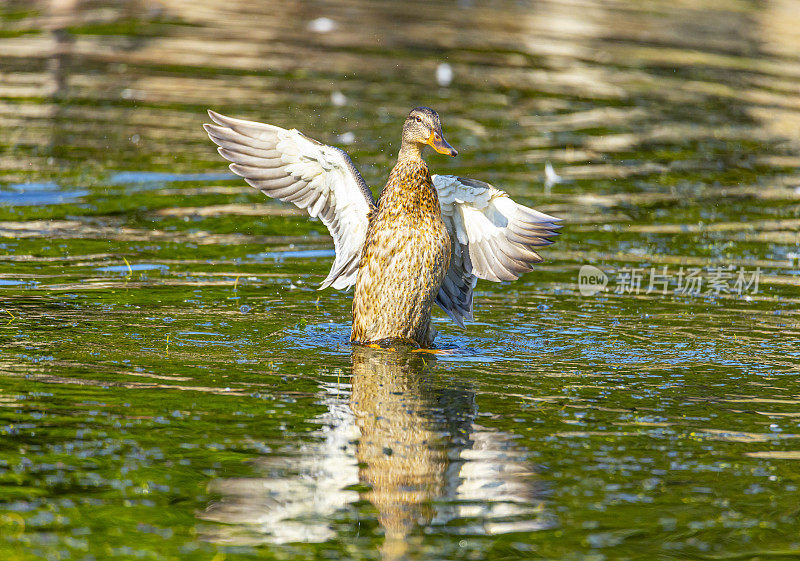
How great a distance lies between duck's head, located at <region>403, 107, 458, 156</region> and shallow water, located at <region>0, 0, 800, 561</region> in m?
1.38

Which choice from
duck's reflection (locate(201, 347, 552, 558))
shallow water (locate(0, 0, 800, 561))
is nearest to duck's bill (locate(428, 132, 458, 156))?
shallow water (locate(0, 0, 800, 561))

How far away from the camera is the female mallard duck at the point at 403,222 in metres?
7.88

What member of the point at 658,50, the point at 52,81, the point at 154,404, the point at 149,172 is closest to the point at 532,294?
the point at 154,404

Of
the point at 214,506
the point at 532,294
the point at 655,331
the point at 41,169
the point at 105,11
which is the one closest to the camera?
the point at 214,506

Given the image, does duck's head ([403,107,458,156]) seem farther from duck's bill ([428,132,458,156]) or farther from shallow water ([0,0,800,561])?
shallow water ([0,0,800,561])

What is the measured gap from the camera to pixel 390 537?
15.7 ft

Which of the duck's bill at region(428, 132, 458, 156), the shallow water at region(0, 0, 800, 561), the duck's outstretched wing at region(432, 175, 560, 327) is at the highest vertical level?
the duck's bill at region(428, 132, 458, 156)

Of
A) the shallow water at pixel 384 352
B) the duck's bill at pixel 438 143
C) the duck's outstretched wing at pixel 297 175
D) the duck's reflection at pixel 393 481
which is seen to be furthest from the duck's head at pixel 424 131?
the duck's reflection at pixel 393 481

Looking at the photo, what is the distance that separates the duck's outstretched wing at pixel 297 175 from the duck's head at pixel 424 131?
1.50 ft

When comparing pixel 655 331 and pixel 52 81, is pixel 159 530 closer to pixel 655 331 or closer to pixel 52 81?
pixel 655 331

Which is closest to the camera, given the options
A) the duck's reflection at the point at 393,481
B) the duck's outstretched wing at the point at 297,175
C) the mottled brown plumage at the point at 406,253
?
the duck's reflection at the point at 393,481

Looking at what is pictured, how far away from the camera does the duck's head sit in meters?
7.96

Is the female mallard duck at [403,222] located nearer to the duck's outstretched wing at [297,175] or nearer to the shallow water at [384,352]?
the duck's outstretched wing at [297,175]

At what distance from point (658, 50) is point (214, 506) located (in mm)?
19286
